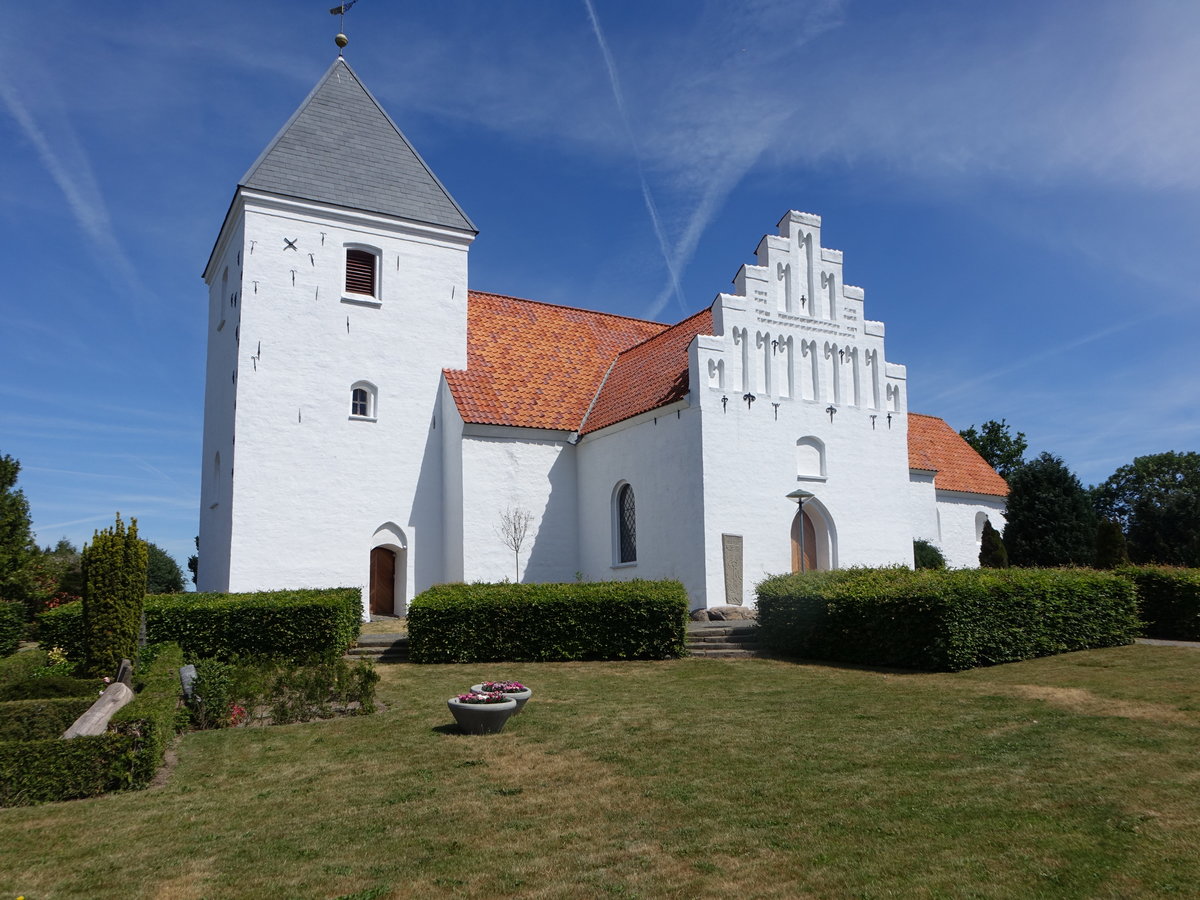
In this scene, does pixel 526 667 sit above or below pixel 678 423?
below

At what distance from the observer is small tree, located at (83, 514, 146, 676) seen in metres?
13.3

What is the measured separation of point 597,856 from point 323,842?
209cm

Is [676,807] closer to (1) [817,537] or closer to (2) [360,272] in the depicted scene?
(1) [817,537]

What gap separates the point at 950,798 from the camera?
6.94m

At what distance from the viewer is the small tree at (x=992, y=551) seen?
2862 centimetres

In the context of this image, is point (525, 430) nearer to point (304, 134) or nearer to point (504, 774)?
point (304, 134)

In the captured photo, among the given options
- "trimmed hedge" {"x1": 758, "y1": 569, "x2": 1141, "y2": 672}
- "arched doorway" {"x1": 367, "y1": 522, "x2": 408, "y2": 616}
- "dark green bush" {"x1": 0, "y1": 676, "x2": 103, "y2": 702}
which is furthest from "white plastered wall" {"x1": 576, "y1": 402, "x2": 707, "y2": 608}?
"dark green bush" {"x1": 0, "y1": 676, "x2": 103, "y2": 702}

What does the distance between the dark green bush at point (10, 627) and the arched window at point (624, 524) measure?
44.3 ft

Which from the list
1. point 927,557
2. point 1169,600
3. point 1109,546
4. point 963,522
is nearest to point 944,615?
point 1169,600

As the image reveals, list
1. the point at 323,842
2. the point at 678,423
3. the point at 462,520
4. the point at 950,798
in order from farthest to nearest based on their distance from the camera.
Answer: the point at 462,520 < the point at 678,423 < the point at 950,798 < the point at 323,842

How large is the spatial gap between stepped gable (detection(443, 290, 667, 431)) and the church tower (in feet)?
3.47

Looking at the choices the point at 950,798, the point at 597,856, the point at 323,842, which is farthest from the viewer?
the point at 950,798

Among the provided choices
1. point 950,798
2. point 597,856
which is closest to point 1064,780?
point 950,798

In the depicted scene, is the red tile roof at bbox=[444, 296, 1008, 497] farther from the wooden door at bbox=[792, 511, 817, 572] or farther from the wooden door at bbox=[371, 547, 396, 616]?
the wooden door at bbox=[792, 511, 817, 572]
